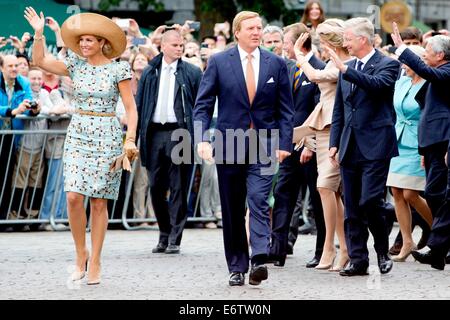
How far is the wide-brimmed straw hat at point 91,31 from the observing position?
436 inches

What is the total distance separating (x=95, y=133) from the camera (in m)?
11.0

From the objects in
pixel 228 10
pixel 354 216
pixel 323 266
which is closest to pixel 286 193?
pixel 323 266

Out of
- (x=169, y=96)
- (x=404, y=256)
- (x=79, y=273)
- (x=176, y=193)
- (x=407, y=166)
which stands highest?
(x=169, y=96)

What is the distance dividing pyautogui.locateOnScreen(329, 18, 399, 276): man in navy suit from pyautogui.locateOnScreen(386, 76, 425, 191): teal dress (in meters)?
1.61

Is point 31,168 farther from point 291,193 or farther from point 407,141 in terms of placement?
point 407,141

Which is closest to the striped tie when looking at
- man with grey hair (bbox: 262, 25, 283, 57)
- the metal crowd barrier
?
man with grey hair (bbox: 262, 25, 283, 57)

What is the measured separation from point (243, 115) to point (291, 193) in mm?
2027

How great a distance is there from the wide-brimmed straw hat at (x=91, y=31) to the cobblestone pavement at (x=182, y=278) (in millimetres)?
1893

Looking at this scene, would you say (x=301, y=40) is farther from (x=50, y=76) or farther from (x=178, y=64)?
(x=50, y=76)

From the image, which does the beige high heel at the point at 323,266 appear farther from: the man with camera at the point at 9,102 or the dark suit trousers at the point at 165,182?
the man with camera at the point at 9,102

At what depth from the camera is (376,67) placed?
1145 centimetres

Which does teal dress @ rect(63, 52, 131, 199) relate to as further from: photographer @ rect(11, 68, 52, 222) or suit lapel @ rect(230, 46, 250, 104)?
photographer @ rect(11, 68, 52, 222)

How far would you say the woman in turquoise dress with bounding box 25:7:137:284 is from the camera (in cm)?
1096

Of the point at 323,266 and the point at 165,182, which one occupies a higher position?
the point at 165,182
